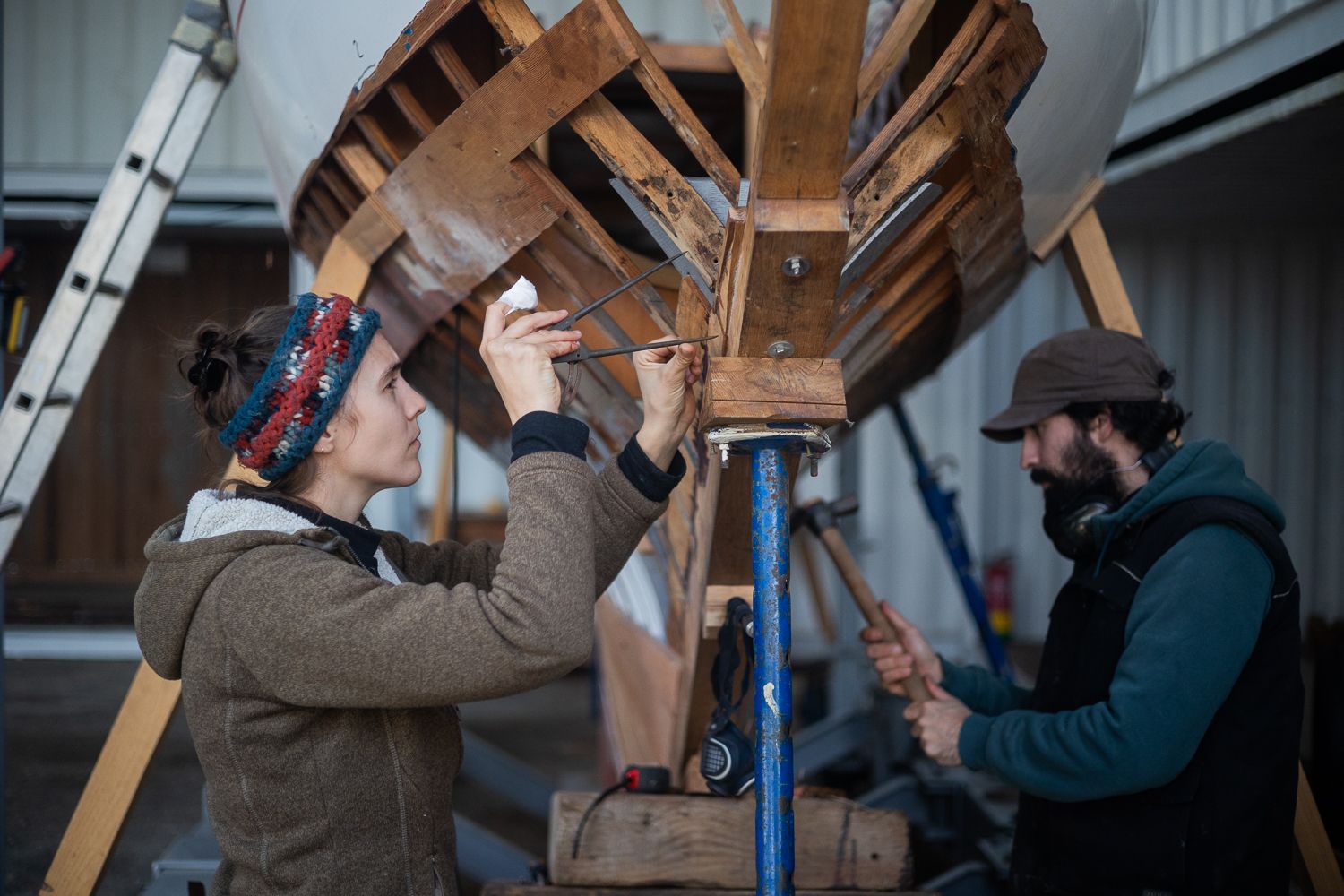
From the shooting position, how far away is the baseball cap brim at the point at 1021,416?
189 centimetres

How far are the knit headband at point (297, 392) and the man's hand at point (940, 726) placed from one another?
113 cm

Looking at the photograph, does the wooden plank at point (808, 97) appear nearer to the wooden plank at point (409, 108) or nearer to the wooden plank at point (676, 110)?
the wooden plank at point (676, 110)

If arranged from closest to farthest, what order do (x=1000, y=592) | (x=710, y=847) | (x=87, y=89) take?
(x=710, y=847) → (x=87, y=89) → (x=1000, y=592)

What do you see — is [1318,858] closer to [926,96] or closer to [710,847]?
[710,847]

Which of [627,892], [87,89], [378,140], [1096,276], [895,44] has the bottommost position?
[627,892]

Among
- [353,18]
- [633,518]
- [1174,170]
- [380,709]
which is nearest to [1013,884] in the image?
[633,518]

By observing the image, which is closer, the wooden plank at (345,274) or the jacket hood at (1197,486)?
the jacket hood at (1197,486)

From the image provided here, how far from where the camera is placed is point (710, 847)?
2.00 meters

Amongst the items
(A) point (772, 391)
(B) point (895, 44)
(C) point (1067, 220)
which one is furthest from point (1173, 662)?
(C) point (1067, 220)

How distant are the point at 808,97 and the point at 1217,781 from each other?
3.81ft

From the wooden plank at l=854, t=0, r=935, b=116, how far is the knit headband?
90cm

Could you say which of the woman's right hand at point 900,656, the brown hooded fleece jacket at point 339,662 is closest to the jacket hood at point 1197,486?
the woman's right hand at point 900,656

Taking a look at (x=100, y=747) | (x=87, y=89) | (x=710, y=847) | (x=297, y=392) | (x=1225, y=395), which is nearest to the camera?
(x=297, y=392)

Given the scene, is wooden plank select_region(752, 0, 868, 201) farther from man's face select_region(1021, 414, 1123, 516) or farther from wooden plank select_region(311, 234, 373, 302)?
wooden plank select_region(311, 234, 373, 302)
